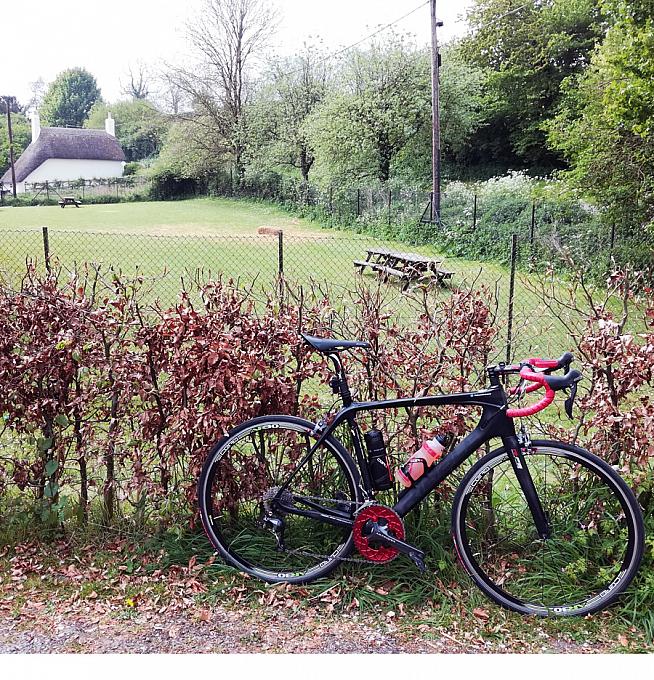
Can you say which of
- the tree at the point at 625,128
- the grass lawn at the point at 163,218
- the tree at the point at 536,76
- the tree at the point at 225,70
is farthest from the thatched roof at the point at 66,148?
the tree at the point at 625,128

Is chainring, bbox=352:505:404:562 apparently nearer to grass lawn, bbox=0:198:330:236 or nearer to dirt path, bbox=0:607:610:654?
dirt path, bbox=0:607:610:654

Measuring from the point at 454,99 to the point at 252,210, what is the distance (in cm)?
711

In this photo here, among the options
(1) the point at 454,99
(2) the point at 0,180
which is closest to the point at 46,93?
(2) the point at 0,180

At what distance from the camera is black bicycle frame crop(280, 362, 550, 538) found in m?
2.04

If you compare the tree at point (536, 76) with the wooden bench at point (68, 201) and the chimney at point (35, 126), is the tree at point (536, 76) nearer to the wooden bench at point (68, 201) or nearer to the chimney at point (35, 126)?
the wooden bench at point (68, 201)

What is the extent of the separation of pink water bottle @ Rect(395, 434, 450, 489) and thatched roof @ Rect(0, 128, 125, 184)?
2089 centimetres

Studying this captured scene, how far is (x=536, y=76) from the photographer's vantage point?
72.7ft

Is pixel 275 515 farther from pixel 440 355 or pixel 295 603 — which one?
pixel 440 355

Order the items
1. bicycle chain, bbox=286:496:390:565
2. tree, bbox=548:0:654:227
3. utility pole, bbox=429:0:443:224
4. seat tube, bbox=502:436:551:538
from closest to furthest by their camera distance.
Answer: seat tube, bbox=502:436:551:538 < bicycle chain, bbox=286:496:390:565 < tree, bbox=548:0:654:227 < utility pole, bbox=429:0:443:224

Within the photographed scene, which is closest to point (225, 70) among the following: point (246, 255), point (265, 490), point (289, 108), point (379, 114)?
point (289, 108)

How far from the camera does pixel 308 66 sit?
76.6 ft

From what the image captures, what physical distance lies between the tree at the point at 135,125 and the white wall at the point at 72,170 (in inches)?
83.8

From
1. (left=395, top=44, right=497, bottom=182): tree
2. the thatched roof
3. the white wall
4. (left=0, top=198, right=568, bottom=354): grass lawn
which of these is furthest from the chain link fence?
the white wall

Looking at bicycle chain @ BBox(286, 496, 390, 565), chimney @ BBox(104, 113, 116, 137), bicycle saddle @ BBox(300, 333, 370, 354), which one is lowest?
bicycle chain @ BBox(286, 496, 390, 565)
